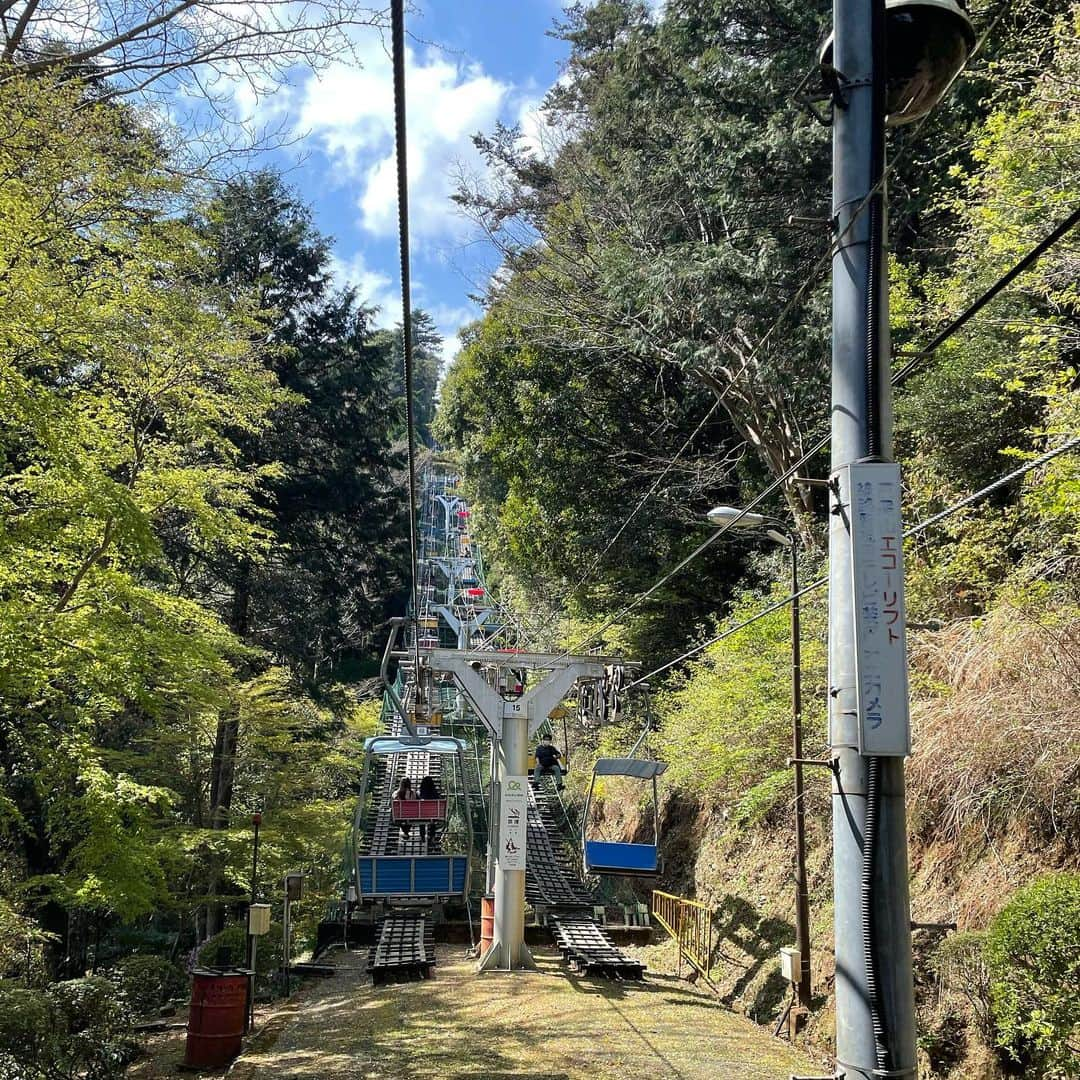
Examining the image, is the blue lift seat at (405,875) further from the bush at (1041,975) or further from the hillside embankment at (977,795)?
the bush at (1041,975)

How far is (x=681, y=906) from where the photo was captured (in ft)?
54.0

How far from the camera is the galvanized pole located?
344cm

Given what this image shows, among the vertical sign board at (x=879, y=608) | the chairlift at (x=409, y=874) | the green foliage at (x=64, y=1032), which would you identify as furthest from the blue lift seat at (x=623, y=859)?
the vertical sign board at (x=879, y=608)

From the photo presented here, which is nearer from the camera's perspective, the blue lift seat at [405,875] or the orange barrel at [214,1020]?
the orange barrel at [214,1020]

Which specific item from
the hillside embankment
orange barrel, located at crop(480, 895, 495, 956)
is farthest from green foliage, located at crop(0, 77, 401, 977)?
the hillside embankment

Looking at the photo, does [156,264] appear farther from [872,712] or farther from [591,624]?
[591,624]

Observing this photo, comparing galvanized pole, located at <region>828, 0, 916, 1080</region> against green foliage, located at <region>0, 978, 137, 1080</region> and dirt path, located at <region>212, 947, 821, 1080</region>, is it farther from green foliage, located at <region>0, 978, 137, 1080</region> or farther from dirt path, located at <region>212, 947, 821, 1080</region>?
green foliage, located at <region>0, 978, 137, 1080</region>

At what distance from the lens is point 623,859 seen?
48.3 ft

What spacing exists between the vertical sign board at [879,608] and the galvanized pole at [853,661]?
5cm

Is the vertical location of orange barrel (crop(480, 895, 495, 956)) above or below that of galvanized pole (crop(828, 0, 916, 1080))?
below

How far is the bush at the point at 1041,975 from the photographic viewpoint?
6477 millimetres

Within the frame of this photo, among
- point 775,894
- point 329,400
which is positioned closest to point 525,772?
point 775,894

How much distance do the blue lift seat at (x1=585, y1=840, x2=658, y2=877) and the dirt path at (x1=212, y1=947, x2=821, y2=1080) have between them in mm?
1590

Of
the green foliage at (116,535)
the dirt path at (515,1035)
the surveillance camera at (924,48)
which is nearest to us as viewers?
the surveillance camera at (924,48)
